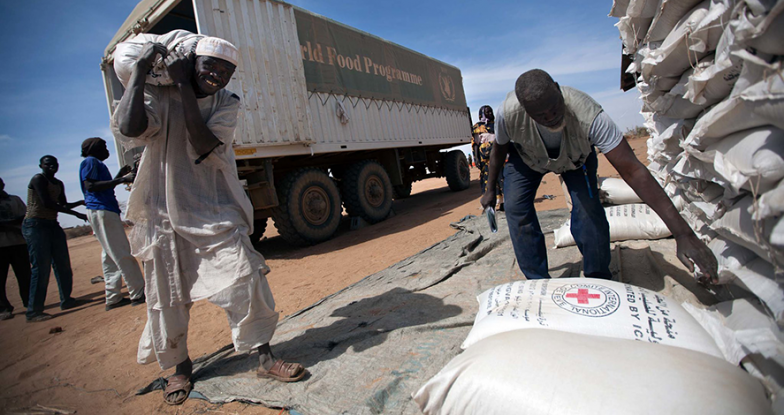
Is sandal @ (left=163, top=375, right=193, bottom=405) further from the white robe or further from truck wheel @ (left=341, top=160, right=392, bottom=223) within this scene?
truck wheel @ (left=341, top=160, right=392, bottom=223)

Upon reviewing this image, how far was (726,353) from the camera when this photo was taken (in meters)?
1.16

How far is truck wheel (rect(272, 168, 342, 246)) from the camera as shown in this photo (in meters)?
5.26

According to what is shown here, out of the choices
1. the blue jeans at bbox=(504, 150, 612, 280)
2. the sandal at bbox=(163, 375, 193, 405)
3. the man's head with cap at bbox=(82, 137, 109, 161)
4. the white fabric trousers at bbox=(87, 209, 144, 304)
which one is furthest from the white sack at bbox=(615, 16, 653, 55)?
the man's head with cap at bbox=(82, 137, 109, 161)

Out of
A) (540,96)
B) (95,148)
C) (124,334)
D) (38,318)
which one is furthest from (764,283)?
(38,318)

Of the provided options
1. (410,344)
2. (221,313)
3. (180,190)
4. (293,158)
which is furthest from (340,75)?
(410,344)

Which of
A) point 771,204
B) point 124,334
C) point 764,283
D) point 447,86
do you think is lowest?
point 124,334

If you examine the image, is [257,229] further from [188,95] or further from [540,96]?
[540,96]

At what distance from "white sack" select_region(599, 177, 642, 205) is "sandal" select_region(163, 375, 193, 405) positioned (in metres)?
3.52

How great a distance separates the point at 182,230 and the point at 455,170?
888 centimetres

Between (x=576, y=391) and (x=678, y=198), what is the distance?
1.74m

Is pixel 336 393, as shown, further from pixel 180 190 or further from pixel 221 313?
pixel 221 313

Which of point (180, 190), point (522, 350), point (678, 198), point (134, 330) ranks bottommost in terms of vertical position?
point (134, 330)

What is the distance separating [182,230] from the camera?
67.5 inches

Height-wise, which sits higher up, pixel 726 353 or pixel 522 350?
pixel 522 350
